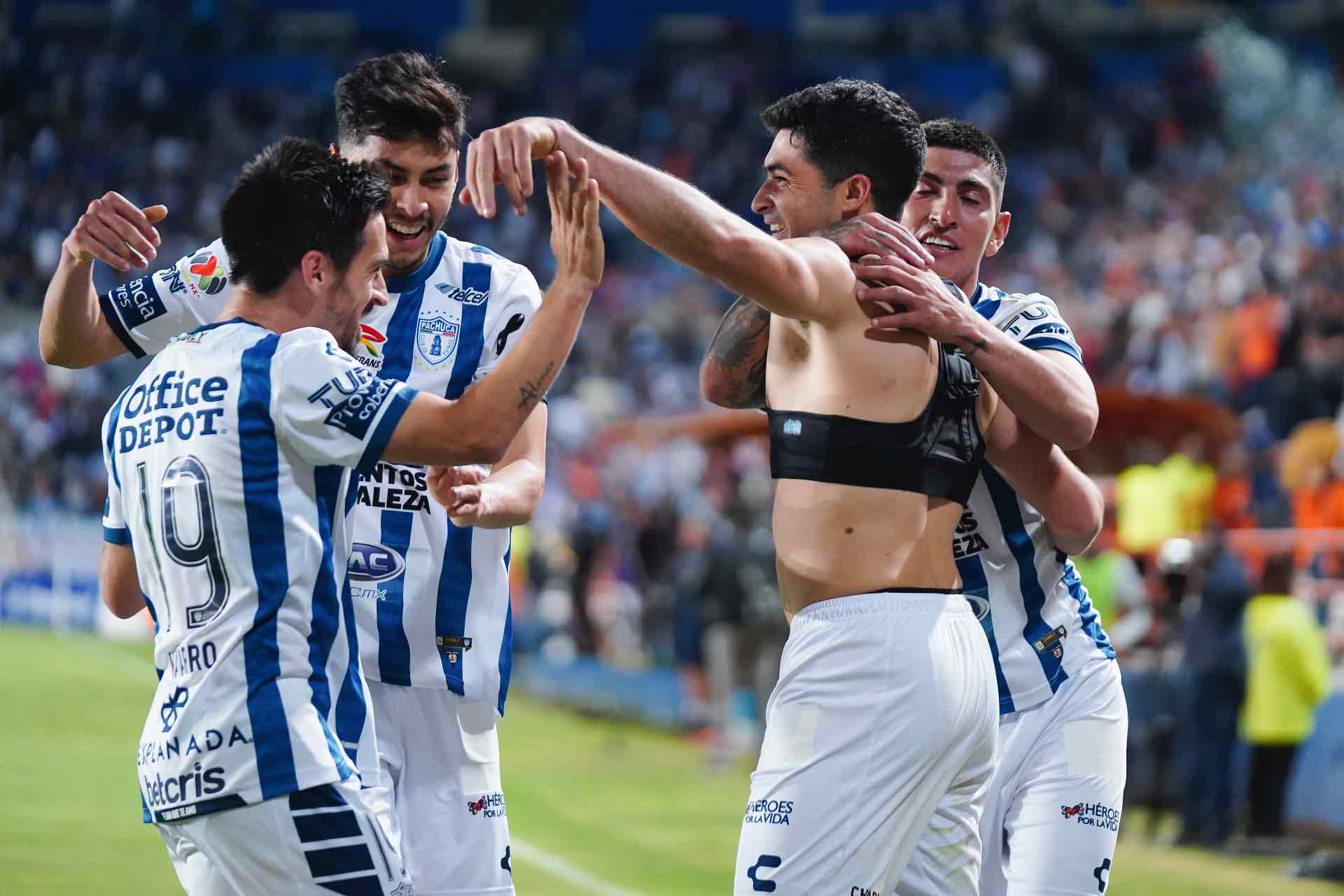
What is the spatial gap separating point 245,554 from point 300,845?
1.96 feet

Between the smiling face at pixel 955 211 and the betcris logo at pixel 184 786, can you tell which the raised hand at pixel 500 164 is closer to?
the betcris logo at pixel 184 786

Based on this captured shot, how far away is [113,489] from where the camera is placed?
3891 millimetres

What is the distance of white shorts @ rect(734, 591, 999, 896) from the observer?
392 centimetres

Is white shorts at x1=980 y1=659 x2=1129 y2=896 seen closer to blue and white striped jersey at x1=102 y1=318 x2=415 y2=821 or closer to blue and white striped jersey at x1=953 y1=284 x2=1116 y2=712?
blue and white striped jersey at x1=953 y1=284 x2=1116 y2=712

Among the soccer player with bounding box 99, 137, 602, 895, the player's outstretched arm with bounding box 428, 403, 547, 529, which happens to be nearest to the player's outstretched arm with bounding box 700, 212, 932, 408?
the player's outstretched arm with bounding box 428, 403, 547, 529

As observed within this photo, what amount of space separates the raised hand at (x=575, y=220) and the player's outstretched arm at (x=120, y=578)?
4.04 ft

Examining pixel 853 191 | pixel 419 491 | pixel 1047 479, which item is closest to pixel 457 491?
pixel 419 491

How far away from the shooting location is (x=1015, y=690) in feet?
16.3

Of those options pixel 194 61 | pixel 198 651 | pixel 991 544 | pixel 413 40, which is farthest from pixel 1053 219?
pixel 198 651

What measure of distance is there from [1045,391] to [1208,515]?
36.0ft

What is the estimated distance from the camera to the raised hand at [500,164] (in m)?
3.64

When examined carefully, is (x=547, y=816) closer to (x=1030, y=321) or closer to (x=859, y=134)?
(x=1030, y=321)

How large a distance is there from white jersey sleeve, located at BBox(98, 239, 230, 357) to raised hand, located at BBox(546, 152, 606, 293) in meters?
1.42

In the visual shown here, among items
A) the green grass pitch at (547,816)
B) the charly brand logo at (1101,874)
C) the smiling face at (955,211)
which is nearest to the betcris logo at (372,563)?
the smiling face at (955,211)
